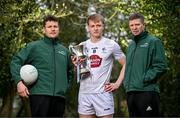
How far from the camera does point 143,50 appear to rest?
639 cm

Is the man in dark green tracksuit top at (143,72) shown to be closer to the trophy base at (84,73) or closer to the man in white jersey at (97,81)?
the man in white jersey at (97,81)

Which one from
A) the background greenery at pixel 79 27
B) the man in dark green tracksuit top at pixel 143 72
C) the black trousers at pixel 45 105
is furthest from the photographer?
the background greenery at pixel 79 27

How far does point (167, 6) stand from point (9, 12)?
3704 mm

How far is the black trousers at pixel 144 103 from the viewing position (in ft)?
20.5

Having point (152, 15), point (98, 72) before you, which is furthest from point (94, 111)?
point (152, 15)

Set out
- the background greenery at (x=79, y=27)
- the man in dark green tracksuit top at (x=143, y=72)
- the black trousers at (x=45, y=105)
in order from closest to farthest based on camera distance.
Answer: the black trousers at (x=45, y=105) < the man in dark green tracksuit top at (x=143, y=72) < the background greenery at (x=79, y=27)

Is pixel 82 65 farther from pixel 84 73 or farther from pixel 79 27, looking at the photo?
pixel 79 27

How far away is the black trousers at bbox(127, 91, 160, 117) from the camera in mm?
6250

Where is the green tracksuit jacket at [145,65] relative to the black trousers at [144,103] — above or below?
above

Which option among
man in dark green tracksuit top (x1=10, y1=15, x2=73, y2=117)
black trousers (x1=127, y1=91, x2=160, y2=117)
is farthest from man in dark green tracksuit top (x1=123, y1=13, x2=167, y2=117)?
man in dark green tracksuit top (x1=10, y1=15, x2=73, y2=117)

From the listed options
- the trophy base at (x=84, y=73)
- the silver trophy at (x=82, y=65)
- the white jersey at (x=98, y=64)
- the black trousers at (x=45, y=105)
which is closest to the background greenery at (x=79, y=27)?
the white jersey at (x=98, y=64)

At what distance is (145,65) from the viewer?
6.34m

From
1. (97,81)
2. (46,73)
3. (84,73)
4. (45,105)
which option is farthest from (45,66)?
(97,81)

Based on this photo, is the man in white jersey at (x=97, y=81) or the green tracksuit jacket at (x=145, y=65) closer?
the green tracksuit jacket at (x=145, y=65)
